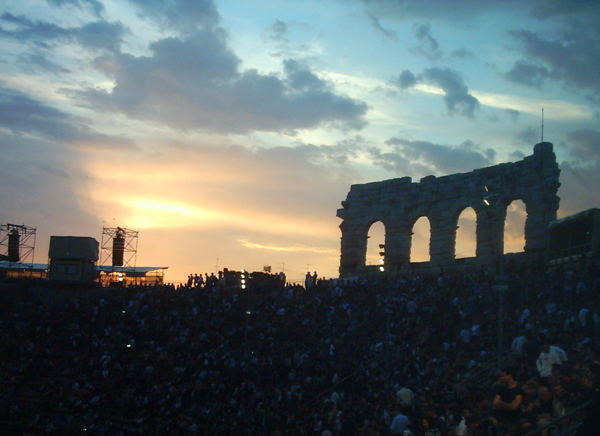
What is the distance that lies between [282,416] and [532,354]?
9.33 meters

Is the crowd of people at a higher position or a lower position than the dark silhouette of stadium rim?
lower

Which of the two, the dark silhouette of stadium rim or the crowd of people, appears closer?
the crowd of people

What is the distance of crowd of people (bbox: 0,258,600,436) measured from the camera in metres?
20.8

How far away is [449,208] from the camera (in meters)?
34.9

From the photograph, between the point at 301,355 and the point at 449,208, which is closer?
the point at 301,355

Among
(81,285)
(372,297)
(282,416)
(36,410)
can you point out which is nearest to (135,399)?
(36,410)

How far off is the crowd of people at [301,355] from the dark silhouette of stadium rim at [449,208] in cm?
248

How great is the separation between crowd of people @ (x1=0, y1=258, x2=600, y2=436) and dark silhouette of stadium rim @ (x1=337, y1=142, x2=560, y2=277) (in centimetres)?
248

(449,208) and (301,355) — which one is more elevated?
(449,208)

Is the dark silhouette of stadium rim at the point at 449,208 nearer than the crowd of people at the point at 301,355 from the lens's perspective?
No

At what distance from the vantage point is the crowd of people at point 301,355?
818 inches

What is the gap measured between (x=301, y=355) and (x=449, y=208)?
11.2 metres

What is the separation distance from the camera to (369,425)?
855 inches

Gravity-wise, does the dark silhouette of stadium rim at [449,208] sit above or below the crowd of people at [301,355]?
above
